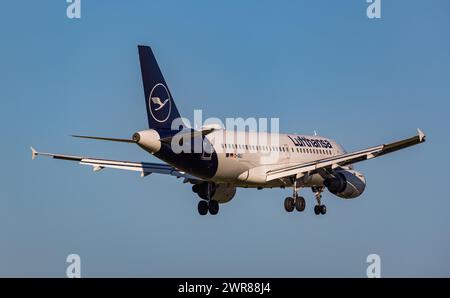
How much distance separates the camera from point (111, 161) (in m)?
76.4

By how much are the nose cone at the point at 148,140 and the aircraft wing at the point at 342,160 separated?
11400 mm

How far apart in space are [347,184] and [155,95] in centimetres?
1620

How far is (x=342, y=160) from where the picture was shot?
72.5 m

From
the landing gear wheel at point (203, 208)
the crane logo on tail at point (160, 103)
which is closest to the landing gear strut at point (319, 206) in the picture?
the landing gear wheel at point (203, 208)

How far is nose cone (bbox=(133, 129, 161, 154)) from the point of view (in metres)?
65.9

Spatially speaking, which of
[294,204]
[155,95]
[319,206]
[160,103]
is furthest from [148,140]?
[319,206]

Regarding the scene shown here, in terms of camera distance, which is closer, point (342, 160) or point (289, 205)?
point (342, 160)

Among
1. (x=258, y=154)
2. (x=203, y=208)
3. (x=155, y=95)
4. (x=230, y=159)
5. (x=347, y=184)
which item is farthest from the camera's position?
(x=347, y=184)

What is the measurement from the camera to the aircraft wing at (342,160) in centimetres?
6681

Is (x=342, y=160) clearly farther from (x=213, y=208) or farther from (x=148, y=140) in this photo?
(x=148, y=140)
